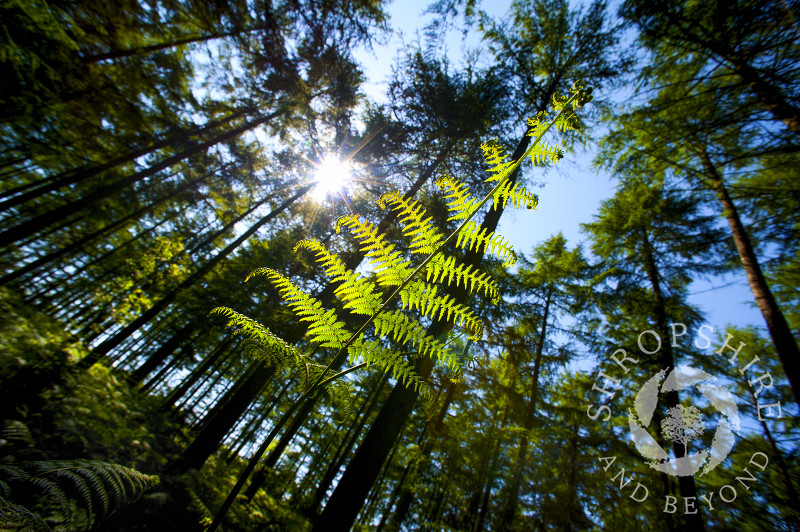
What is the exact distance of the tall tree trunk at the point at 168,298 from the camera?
692 centimetres

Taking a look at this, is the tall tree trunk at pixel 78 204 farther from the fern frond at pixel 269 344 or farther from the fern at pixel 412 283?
the fern at pixel 412 283

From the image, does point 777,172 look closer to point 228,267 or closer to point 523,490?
point 523,490

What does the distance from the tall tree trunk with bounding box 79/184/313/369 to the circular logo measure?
11.5 m

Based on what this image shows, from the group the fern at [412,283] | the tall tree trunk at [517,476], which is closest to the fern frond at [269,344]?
the fern at [412,283]

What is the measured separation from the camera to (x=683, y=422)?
6.52 m

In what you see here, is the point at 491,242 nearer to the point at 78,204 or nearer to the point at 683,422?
the point at 78,204

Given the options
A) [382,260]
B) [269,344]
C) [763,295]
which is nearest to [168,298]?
[269,344]

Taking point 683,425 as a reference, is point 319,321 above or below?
below

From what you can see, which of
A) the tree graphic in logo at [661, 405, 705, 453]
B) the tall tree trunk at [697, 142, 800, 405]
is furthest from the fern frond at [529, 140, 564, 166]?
the tree graphic in logo at [661, 405, 705, 453]

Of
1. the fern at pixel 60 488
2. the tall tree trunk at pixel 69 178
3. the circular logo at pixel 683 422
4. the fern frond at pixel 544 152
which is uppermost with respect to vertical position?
the circular logo at pixel 683 422

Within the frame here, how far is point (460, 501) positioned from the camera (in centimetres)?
790

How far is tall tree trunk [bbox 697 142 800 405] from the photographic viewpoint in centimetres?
395

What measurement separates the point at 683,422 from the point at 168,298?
12.9m

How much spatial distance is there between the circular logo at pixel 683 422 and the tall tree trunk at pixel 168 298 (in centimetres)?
1145
